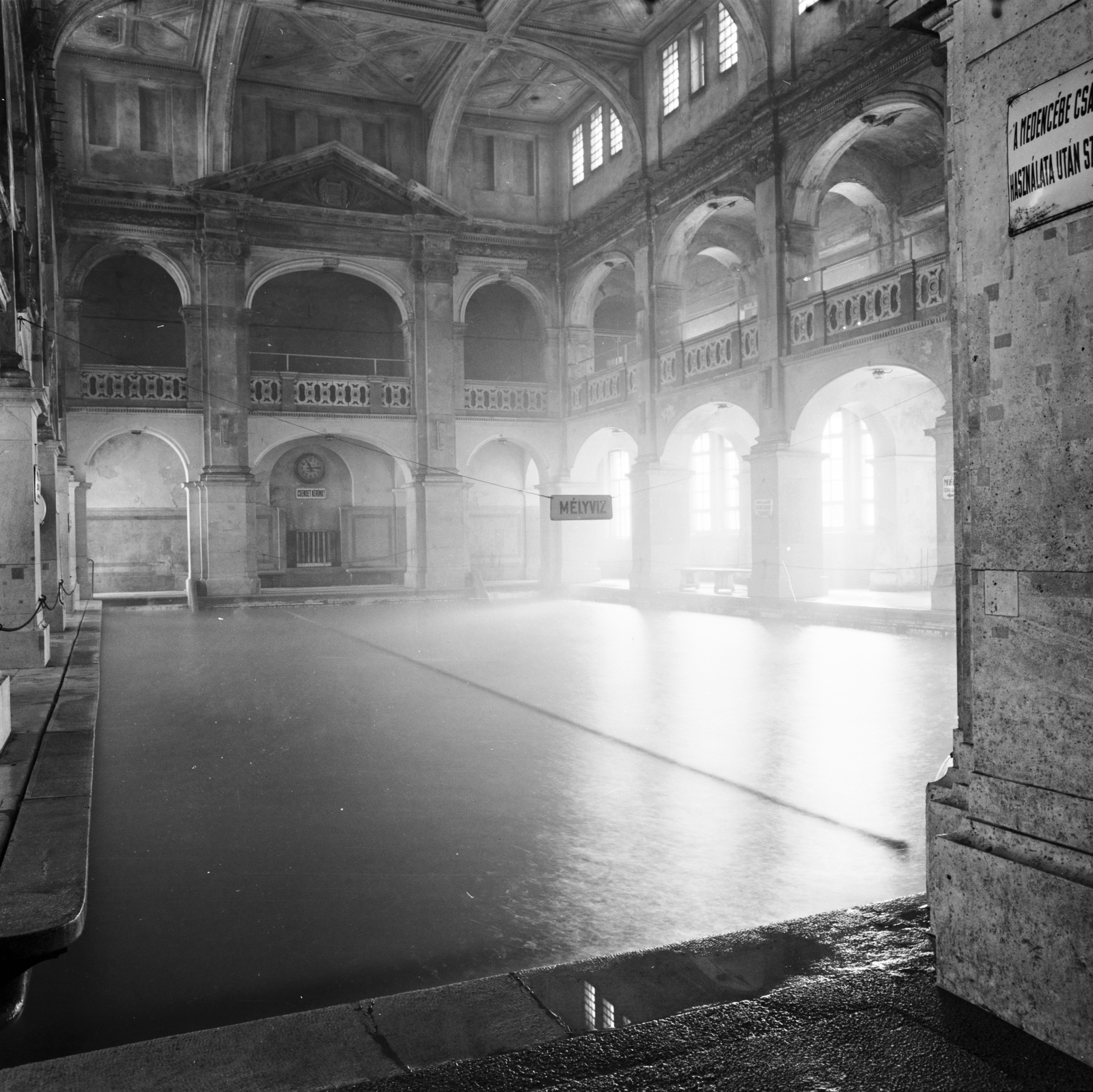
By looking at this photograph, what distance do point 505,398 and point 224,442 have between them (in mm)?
7489

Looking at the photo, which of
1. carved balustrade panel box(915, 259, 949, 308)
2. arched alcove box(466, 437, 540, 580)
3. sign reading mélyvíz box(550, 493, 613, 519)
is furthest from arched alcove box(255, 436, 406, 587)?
carved balustrade panel box(915, 259, 949, 308)

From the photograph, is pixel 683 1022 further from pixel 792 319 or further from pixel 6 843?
pixel 792 319

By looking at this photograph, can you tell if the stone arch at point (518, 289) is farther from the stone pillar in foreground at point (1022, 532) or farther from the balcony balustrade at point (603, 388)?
the stone pillar in foreground at point (1022, 532)

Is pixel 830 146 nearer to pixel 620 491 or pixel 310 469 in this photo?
pixel 310 469

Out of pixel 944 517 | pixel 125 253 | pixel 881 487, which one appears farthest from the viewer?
pixel 125 253

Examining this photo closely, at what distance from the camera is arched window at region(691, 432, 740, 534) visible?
28.8 metres

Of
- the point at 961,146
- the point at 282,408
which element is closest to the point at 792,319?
the point at 282,408

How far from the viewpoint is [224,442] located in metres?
23.9

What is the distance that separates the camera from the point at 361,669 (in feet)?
38.4

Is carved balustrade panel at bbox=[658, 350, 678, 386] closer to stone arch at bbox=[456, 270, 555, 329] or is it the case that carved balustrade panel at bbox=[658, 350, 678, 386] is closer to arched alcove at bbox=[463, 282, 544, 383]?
stone arch at bbox=[456, 270, 555, 329]

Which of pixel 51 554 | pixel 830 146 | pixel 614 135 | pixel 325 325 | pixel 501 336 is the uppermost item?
pixel 614 135

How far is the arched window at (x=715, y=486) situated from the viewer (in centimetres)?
2878

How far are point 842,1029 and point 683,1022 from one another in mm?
445

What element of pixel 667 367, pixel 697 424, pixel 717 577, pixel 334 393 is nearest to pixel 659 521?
pixel 717 577
